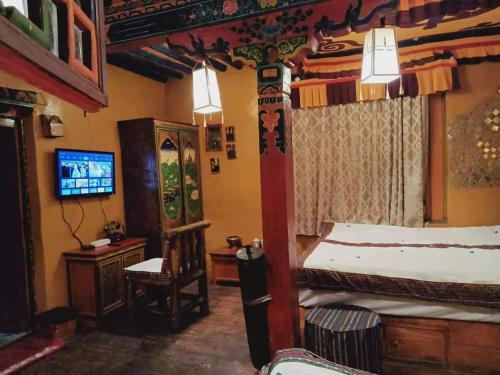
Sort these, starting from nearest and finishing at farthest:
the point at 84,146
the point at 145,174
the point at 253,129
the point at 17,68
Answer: the point at 17,68, the point at 84,146, the point at 145,174, the point at 253,129

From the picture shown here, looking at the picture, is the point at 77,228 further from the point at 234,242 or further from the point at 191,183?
the point at 234,242

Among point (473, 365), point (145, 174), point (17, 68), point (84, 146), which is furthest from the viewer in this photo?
point (145, 174)

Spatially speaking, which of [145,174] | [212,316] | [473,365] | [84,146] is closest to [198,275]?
[212,316]

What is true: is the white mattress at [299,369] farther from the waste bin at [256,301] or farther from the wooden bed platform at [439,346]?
the wooden bed platform at [439,346]

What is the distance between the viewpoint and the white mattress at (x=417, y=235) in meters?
3.58

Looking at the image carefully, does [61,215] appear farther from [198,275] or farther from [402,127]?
[402,127]

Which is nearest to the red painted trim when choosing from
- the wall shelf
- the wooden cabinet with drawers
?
the wall shelf

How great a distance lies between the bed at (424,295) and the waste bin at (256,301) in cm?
58

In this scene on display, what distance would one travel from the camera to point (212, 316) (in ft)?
12.2

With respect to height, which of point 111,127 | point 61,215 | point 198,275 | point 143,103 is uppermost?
point 143,103

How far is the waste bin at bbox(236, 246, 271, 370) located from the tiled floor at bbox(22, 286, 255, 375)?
1.04ft

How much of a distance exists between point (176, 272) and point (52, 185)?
1528mm

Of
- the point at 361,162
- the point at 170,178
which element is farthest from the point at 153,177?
the point at 361,162

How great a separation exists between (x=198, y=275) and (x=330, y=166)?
6.79 feet
